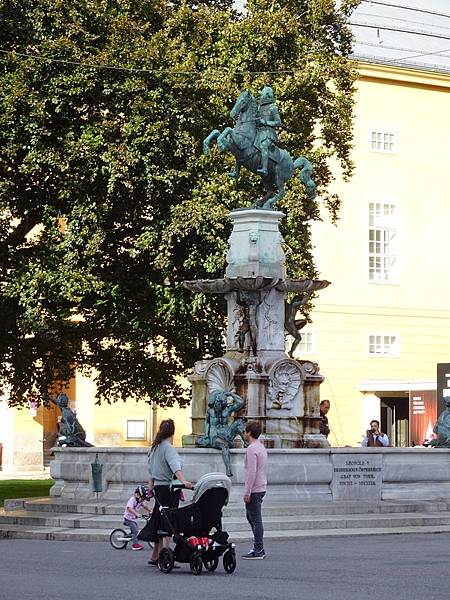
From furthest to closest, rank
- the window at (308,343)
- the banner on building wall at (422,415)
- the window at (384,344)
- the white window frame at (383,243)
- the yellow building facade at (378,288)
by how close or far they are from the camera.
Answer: the white window frame at (383,243) < the window at (384,344) < the yellow building facade at (378,288) < the window at (308,343) < the banner on building wall at (422,415)

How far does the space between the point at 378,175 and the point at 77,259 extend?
81.1 ft

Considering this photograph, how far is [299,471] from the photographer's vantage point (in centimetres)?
2588

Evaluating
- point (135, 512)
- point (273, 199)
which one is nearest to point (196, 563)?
point (135, 512)

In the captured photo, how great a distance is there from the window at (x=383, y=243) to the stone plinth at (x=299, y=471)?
32.0m

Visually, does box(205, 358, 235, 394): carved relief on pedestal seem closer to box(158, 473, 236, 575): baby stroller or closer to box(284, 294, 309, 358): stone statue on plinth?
box(284, 294, 309, 358): stone statue on plinth

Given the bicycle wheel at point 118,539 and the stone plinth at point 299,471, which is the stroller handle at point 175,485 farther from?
the stone plinth at point 299,471

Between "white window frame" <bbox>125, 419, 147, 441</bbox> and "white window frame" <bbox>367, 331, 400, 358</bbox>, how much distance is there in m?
8.19

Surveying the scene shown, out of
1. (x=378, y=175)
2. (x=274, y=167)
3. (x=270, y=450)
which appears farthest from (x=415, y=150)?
(x=270, y=450)

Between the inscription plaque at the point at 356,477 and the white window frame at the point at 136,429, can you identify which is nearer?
the inscription plaque at the point at 356,477

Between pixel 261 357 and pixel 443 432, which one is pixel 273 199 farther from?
pixel 443 432

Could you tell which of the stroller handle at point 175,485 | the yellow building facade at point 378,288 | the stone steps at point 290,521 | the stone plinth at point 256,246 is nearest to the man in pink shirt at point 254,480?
the stroller handle at point 175,485

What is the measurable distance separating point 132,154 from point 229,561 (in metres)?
18.6

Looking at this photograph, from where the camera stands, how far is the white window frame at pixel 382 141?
58.9 m

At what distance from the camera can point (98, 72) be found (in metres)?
36.1
